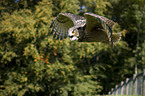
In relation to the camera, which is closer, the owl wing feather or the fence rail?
the owl wing feather

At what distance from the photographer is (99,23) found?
2971 mm

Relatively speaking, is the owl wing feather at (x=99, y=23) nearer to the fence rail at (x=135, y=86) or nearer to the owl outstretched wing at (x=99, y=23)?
the owl outstretched wing at (x=99, y=23)

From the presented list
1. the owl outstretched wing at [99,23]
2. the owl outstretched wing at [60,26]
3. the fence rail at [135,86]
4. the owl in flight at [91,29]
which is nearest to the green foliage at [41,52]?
the fence rail at [135,86]

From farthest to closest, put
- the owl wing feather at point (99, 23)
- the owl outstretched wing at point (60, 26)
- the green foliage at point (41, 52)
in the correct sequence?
the green foliage at point (41, 52) < the owl outstretched wing at point (60, 26) < the owl wing feather at point (99, 23)

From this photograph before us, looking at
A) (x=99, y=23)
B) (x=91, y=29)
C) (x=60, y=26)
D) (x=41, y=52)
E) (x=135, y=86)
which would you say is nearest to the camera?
(x=99, y=23)

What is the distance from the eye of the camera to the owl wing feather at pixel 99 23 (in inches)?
108

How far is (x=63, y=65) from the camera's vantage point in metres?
9.17

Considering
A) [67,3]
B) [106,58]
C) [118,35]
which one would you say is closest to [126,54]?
[106,58]

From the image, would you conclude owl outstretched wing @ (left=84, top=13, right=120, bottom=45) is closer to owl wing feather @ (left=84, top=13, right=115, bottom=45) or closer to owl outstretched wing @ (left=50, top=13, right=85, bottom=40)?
owl wing feather @ (left=84, top=13, right=115, bottom=45)

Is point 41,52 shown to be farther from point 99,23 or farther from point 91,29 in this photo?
point 99,23

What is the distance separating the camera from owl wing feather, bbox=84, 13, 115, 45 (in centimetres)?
276

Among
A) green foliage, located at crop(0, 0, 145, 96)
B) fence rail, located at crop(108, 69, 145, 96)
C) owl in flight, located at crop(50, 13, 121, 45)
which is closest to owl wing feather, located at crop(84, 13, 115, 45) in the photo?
owl in flight, located at crop(50, 13, 121, 45)

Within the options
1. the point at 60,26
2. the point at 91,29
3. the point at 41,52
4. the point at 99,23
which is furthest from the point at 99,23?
the point at 41,52

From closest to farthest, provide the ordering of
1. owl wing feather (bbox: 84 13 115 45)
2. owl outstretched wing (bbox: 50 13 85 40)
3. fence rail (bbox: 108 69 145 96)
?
owl wing feather (bbox: 84 13 115 45) → owl outstretched wing (bbox: 50 13 85 40) → fence rail (bbox: 108 69 145 96)
